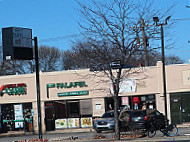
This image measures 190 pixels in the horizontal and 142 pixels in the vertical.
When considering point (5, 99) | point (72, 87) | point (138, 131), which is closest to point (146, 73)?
point (72, 87)

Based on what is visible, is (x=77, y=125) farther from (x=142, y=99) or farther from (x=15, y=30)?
(x=15, y=30)

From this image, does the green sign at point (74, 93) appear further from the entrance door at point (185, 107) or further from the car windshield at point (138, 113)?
the entrance door at point (185, 107)

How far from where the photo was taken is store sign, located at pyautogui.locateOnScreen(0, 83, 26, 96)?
34.8 meters

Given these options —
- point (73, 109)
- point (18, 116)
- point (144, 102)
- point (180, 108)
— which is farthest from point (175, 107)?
point (18, 116)

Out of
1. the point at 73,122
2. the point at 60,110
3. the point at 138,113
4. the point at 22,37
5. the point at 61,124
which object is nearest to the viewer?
the point at 22,37

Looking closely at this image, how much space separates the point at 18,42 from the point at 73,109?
14.0 metres

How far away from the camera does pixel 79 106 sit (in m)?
33.7

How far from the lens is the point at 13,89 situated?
3503cm

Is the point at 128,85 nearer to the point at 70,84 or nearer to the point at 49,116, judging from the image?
the point at 70,84

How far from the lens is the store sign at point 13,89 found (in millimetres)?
34781

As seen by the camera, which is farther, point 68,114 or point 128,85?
point 68,114

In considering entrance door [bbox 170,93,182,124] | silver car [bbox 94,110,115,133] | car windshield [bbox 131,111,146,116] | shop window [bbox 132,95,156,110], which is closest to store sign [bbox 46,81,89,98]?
shop window [bbox 132,95,156,110]

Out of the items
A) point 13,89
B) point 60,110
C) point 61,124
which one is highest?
point 13,89

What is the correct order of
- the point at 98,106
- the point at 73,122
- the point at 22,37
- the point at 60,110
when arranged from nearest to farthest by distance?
1. the point at 22,37
2. the point at 98,106
3. the point at 73,122
4. the point at 60,110
